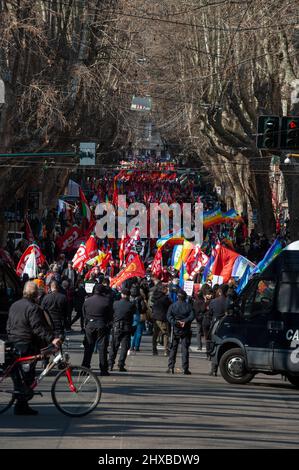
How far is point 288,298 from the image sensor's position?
19312 millimetres

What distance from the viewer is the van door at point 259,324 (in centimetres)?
1927

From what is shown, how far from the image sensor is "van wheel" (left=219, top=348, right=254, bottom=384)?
1988 centimetres

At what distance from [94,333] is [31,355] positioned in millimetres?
5431

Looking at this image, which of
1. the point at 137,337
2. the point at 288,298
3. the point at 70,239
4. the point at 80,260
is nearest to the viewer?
the point at 288,298

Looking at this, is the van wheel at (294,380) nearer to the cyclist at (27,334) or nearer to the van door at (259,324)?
the van door at (259,324)

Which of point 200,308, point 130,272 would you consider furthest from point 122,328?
point 130,272

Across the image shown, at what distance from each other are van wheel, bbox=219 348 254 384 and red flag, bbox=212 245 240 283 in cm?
1017

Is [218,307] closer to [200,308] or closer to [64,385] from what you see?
[200,308]

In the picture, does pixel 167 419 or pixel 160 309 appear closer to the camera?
pixel 167 419

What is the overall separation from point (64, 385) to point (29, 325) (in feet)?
2.63

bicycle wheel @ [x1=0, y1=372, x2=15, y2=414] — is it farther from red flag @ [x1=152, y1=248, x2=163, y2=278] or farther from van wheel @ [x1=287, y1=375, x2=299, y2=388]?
red flag @ [x1=152, y1=248, x2=163, y2=278]

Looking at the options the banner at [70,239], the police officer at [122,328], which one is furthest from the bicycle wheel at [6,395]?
the banner at [70,239]

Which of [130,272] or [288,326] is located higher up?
[130,272]

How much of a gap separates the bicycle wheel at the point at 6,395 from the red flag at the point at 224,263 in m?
16.1
